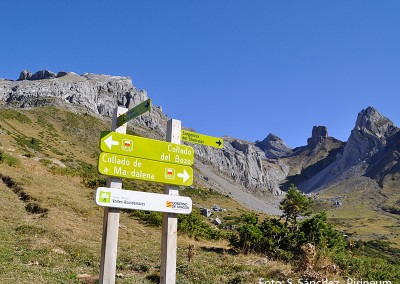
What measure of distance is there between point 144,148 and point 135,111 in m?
0.78

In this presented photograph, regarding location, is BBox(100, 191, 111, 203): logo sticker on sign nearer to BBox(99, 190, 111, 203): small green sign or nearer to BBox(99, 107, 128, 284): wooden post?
BBox(99, 190, 111, 203): small green sign

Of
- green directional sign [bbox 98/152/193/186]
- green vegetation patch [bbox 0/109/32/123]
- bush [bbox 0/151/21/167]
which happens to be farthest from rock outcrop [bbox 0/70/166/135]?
green directional sign [bbox 98/152/193/186]

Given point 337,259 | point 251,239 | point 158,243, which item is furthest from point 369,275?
point 158,243

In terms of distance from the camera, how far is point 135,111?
303 inches

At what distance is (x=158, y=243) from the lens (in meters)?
16.5

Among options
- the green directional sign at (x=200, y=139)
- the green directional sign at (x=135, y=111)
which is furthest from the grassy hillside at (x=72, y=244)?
the green directional sign at (x=135, y=111)

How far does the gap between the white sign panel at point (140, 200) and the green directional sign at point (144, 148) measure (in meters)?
0.76

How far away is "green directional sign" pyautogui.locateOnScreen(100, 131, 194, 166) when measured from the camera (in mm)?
7406

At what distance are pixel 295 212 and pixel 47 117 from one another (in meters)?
112

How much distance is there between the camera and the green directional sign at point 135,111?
299 inches

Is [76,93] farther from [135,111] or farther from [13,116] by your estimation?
[135,111]

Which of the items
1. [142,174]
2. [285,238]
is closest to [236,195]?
[285,238]

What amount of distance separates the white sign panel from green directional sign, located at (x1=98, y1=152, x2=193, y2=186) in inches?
12.1

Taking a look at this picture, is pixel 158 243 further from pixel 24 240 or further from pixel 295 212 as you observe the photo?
pixel 295 212
